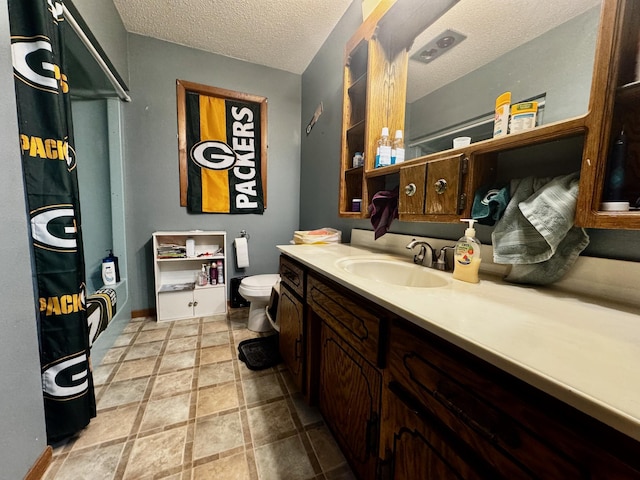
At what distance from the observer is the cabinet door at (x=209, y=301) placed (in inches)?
90.8

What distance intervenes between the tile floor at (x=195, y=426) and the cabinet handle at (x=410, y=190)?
115 centimetres

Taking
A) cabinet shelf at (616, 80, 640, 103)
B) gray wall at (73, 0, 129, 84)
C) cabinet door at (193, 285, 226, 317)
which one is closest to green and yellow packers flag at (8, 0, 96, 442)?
gray wall at (73, 0, 129, 84)

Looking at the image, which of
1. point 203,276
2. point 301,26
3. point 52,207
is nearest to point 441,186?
point 52,207

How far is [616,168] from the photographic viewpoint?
58cm

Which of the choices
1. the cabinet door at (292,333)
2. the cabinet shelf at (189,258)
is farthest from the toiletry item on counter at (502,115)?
the cabinet shelf at (189,258)

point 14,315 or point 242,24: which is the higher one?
point 242,24

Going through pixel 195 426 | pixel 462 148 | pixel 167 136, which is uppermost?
pixel 167 136

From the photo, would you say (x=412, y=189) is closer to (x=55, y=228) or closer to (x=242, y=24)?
(x=55, y=228)

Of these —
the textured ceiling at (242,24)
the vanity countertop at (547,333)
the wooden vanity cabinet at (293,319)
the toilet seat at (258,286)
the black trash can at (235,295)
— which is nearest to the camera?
the vanity countertop at (547,333)

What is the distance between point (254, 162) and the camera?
252cm

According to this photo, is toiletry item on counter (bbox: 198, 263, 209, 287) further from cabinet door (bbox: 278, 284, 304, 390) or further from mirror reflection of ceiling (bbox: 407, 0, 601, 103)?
mirror reflection of ceiling (bbox: 407, 0, 601, 103)

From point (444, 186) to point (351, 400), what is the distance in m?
0.85

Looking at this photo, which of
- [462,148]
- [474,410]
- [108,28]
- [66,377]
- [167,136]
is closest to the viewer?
[474,410]

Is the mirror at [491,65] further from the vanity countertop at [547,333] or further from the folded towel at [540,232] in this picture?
the vanity countertop at [547,333]
